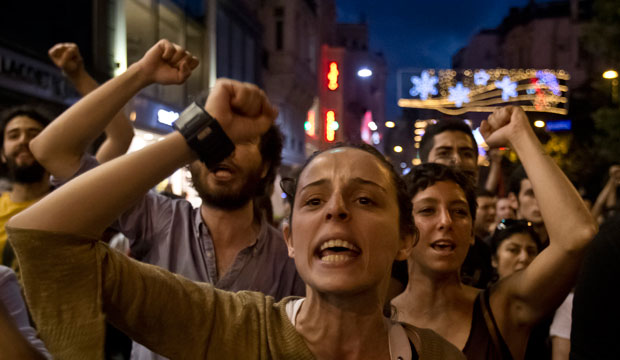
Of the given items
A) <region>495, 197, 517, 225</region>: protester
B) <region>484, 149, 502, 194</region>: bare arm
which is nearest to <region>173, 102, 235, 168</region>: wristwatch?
<region>495, 197, 517, 225</region>: protester

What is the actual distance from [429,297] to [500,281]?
0.34 metres

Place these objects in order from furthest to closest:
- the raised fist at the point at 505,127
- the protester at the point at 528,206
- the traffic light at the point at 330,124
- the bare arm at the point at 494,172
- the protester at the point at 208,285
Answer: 1. the traffic light at the point at 330,124
2. the bare arm at the point at 494,172
3. the protester at the point at 528,206
4. the raised fist at the point at 505,127
5. the protester at the point at 208,285

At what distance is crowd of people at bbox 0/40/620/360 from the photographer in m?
1.49

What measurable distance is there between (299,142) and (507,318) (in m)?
27.1

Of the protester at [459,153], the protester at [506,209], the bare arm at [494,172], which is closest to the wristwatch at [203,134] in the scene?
the protester at [459,153]

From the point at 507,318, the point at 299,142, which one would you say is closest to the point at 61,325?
the point at 507,318

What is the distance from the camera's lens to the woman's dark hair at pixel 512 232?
382cm

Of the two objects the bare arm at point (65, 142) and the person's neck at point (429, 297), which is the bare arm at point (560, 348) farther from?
the bare arm at point (65, 142)

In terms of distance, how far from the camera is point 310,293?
1.89 metres

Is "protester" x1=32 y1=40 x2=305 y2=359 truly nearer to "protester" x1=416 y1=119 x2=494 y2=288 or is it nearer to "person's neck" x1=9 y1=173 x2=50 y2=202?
"protester" x1=416 y1=119 x2=494 y2=288

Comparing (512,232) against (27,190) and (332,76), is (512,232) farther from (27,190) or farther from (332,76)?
(332,76)

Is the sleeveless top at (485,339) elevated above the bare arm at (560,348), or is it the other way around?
the sleeveless top at (485,339)

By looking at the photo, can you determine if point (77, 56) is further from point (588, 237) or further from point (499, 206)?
point (499, 206)

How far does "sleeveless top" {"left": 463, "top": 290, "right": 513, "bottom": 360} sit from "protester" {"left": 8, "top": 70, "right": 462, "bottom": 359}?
0.52 metres
